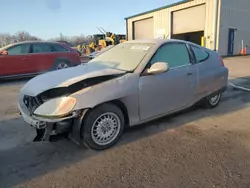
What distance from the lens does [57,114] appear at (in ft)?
9.11

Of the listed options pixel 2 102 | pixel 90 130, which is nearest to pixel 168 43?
pixel 90 130

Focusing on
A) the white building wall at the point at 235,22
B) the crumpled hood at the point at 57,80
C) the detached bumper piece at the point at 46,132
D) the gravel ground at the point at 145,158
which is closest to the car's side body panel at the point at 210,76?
the gravel ground at the point at 145,158

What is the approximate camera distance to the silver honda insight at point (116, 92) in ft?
9.32

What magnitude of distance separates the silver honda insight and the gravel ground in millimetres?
280

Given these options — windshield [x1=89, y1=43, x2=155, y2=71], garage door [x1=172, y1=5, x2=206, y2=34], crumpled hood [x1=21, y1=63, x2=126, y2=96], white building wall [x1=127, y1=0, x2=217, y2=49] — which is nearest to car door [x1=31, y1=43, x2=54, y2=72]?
windshield [x1=89, y1=43, x2=155, y2=71]

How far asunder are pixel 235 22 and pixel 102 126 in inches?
891

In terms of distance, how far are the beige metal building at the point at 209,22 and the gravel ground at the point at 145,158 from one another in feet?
59.0

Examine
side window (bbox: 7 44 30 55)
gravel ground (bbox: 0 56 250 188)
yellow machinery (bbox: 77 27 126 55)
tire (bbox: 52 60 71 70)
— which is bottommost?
gravel ground (bbox: 0 56 250 188)

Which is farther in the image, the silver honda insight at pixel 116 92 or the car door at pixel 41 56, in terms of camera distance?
the car door at pixel 41 56

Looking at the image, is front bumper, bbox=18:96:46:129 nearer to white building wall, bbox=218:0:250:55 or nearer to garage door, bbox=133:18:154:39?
white building wall, bbox=218:0:250:55

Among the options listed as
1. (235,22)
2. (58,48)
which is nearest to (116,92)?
(58,48)

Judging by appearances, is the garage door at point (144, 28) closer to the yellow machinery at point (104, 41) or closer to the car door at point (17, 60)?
the yellow machinery at point (104, 41)

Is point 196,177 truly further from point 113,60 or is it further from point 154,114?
point 113,60

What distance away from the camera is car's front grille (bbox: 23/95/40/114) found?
118 inches
